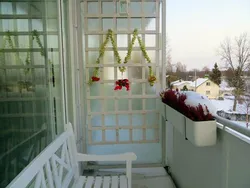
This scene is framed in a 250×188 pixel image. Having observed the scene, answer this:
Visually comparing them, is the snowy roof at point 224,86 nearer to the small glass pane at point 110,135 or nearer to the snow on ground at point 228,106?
the snow on ground at point 228,106

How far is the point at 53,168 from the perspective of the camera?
117 cm

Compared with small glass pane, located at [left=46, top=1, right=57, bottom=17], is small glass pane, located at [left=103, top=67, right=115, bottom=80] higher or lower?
lower

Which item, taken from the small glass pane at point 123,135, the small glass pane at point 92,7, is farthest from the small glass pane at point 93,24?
the small glass pane at point 123,135

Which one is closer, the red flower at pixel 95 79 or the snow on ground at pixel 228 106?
the snow on ground at pixel 228 106

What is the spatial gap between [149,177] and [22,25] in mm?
1978

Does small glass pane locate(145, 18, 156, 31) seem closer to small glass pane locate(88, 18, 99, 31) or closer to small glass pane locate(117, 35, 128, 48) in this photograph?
small glass pane locate(117, 35, 128, 48)

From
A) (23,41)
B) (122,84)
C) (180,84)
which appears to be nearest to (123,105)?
(122,84)

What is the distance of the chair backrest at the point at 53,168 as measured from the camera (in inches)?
33.5

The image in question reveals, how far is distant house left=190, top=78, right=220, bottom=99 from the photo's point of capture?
1.39 metres

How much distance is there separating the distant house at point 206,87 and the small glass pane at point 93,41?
47.7 inches

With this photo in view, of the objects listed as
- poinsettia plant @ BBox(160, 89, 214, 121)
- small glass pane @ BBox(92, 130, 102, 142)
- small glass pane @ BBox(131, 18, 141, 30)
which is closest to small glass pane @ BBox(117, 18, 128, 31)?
small glass pane @ BBox(131, 18, 141, 30)

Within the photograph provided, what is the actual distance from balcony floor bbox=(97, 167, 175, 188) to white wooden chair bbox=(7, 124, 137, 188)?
0.65 meters

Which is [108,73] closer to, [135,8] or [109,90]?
[109,90]

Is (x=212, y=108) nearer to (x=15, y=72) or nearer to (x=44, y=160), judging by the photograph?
(x=44, y=160)
